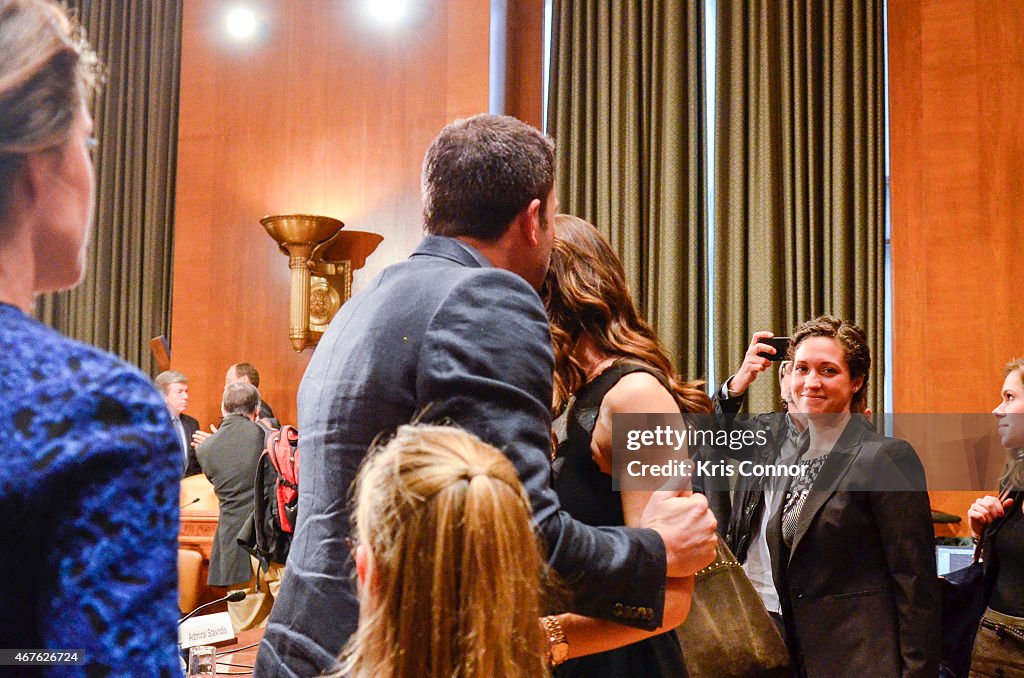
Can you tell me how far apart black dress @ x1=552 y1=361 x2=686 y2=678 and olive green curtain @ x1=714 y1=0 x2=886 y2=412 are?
11.9ft

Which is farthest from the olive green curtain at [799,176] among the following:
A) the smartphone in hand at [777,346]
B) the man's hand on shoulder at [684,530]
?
the man's hand on shoulder at [684,530]

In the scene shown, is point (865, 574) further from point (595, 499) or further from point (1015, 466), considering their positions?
point (595, 499)

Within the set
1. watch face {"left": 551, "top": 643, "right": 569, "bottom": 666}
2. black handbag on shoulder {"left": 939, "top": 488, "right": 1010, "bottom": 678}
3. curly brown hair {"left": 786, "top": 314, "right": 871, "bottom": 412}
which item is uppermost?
curly brown hair {"left": 786, "top": 314, "right": 871, "bottom": 412}

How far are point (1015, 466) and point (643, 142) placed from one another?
108 inches

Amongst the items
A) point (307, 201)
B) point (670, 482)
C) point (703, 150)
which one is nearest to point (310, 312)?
point (307, 201)

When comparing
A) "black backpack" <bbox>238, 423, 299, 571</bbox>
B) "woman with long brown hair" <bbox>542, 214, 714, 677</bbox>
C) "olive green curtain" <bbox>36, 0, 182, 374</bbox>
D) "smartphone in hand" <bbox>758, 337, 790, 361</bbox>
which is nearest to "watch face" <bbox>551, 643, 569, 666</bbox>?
"woman with long brown hair" <bbox>542, 214, 714, 677</bbox>

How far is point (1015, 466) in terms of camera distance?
308 centimetres

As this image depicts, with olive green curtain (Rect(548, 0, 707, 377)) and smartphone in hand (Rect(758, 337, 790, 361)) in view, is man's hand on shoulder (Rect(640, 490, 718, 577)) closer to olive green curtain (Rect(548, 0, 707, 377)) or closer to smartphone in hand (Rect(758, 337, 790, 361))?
smartphone in hand (Rect(758, 337, 790, 361))

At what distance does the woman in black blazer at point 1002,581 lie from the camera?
2721 mm

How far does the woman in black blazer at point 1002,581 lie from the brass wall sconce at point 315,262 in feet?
11.0

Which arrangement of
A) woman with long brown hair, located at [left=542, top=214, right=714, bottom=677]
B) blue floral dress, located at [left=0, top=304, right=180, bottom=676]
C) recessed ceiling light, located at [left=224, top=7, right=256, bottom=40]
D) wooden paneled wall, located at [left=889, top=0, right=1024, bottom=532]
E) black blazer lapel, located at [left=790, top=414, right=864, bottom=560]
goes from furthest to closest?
1. recessed ceiling light, located at [left=224, top=7, right=256, bottom=40]
2. wooden paneled wall, located at [left=889, top=0, right=1024, bottom=532]
3. black blazer lapel, located at [left=790, top=414, right=864, bottom=560]
4. woman with long brown hair, located at [left=542, top=214, right=714, bottom=677]
5. blue floral dress, located at [left=0, top=304, right=180, bottom=676]

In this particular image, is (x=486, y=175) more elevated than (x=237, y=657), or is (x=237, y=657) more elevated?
(x=486, y=175)

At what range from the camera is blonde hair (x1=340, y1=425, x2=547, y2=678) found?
935 mm

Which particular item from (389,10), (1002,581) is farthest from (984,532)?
(389,10)
